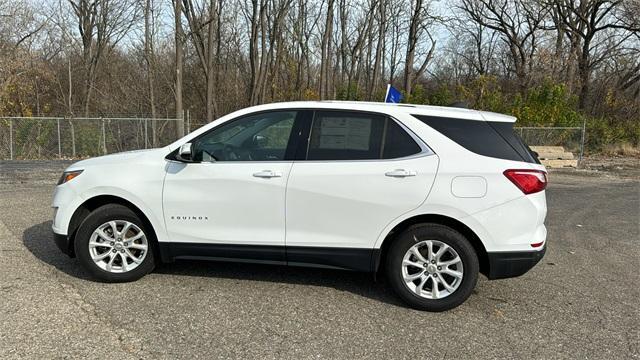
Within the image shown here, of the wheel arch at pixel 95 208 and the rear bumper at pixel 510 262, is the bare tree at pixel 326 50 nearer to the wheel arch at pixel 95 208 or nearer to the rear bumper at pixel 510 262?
the wheel arch at pixel 95 208

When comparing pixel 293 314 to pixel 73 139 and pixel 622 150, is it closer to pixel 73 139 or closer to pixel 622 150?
pixel 73 139

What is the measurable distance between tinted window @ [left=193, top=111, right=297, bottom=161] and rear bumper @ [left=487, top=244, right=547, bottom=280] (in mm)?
2061

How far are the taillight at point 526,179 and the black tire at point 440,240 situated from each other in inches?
24.7

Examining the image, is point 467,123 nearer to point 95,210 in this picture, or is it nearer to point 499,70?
point 95,210

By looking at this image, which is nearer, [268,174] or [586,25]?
[268,174]

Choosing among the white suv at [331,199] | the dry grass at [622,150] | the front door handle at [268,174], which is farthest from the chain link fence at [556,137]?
the front door handle at [268,174]

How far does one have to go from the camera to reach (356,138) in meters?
3.97

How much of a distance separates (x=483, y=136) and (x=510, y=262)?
3.56 feet

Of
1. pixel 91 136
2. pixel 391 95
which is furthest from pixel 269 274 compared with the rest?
pixel 91 136

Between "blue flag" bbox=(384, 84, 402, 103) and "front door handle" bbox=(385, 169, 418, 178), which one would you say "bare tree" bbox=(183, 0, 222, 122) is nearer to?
"blue flag" bbox=(384, 84, 402, 103)

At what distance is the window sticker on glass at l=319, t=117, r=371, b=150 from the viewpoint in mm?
3963

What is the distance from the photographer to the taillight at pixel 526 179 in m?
3.70

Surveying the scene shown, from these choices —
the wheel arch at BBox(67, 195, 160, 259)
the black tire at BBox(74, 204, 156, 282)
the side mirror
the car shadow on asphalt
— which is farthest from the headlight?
the side mirror

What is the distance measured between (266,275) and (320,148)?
4.85 feet
